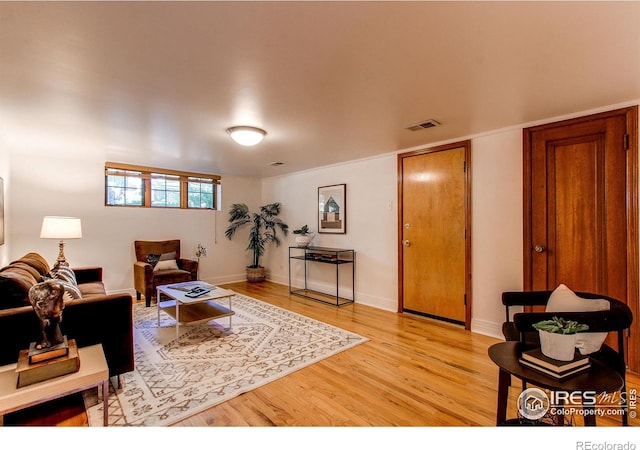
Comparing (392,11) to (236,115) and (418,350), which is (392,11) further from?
(418,350)

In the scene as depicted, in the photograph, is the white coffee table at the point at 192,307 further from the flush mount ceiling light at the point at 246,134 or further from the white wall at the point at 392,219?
the white wall at the point at 392,219

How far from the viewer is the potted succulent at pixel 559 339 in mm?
1355

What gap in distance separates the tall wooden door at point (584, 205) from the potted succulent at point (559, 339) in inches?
63.0

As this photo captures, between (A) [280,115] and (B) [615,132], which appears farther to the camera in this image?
(A) [280,115]

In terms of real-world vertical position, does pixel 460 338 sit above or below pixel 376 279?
below

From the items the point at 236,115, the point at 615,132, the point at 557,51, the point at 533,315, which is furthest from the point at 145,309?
the point at 615,132

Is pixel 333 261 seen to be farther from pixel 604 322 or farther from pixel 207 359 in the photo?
pixel 604 322

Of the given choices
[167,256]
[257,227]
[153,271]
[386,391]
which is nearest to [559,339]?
[386,391]

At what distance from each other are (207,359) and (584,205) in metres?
3.55

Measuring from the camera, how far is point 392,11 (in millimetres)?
1372
